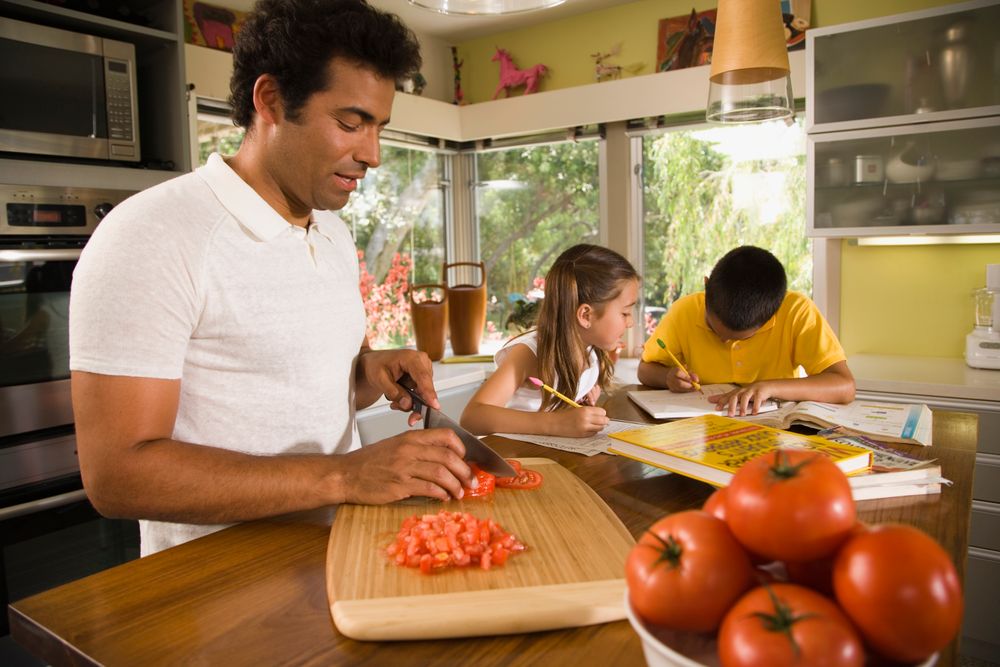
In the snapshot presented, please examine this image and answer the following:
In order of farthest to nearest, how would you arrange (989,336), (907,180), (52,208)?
(907,180), (989,336), (52,208)

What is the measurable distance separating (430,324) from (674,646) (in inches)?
131

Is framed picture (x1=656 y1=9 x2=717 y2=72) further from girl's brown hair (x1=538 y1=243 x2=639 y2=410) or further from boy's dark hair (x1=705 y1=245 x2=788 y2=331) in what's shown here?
girl's brown hair (x1=538 y1=243 x2=639 y2=410)

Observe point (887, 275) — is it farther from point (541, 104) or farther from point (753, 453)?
point (753, 453)

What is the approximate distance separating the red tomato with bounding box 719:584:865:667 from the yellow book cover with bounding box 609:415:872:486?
0.61 metres

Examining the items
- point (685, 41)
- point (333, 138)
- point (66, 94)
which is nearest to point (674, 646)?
point (333, 138)

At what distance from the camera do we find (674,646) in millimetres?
558

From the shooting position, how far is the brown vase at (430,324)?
3834 millimetres

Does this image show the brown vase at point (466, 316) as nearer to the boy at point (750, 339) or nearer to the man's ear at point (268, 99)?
the boy at point (750, 339)

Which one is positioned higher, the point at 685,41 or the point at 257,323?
the point at 685,41

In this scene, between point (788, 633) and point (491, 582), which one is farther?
point (491, 582)

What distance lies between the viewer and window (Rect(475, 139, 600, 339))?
166 inches

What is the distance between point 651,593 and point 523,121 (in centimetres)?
387

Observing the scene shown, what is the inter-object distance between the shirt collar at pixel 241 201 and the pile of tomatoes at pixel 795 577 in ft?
2.87

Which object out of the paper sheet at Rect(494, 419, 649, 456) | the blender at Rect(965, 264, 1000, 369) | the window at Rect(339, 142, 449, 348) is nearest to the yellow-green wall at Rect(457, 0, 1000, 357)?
the blender at Rect(965, 264, 1000, 369)
